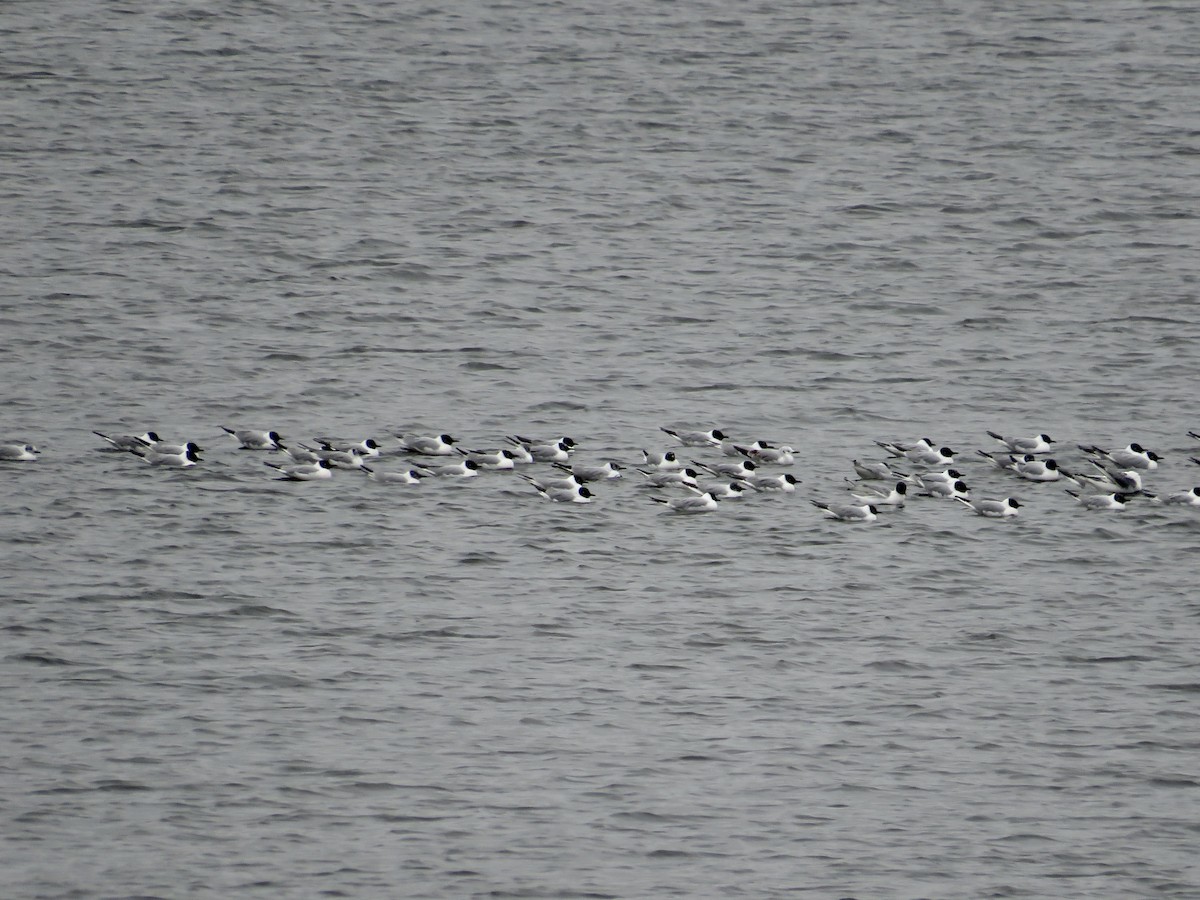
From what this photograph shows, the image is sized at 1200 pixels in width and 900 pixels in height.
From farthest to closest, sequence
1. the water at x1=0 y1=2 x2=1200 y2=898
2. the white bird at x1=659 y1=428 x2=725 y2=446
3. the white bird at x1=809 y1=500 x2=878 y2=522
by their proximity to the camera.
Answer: the white bird at x1=659 y1=428 x2=725 y2=446 → the white bird at x1=809 y1=500 x2=878 y2=522 → the water at x1=0 y1=2 x2=1200 y2=898

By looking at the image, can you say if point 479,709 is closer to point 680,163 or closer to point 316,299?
point 316,299

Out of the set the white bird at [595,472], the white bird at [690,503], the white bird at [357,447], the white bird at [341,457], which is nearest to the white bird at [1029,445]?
the white bird at [690,503]

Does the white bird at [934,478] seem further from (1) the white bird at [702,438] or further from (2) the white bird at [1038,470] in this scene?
(1) the white bird at [702,438]

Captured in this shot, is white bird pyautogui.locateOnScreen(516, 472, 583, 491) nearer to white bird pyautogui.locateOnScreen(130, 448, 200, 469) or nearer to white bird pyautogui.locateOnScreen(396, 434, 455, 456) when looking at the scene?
white bird pyautogui.locateOnScreen(396, 434, 455, 456)

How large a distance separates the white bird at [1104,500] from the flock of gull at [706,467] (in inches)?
0.5

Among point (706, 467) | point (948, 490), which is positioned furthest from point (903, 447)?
point (706, 467)

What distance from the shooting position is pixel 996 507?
23.3 meters

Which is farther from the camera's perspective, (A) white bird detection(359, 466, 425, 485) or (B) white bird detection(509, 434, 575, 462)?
(B) white bird detection(509, 434, 575, 462)

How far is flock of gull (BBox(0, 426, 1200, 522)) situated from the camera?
77.7 ft

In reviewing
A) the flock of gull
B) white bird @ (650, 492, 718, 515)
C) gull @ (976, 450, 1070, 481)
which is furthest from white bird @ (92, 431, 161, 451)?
gull @ (976, 450, 1070, 481)

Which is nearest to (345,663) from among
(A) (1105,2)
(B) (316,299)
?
(B) (316,299)

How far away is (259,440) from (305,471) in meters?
1.22

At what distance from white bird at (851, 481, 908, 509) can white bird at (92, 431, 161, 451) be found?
9232mm

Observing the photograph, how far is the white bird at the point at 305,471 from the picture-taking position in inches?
947
